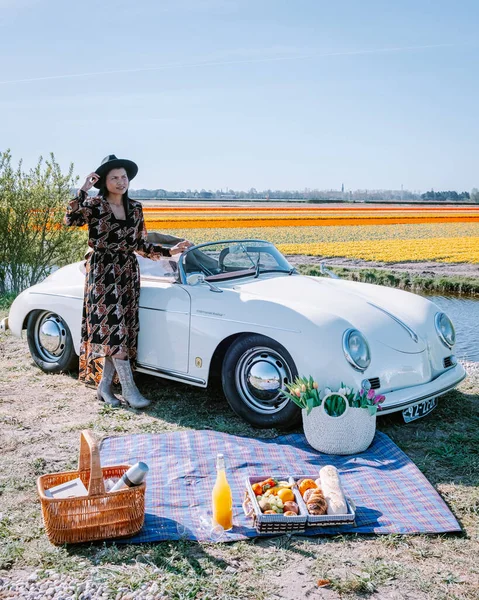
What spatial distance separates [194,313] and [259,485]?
1.92 metres

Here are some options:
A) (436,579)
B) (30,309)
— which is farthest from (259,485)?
(30,309)

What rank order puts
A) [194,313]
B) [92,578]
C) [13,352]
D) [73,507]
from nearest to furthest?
[92,578]
[73,507]
[194,313]
[13,352]

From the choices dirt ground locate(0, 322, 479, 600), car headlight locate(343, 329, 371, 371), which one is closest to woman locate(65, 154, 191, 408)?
dirt ground locate(0, 322, 479, 600)

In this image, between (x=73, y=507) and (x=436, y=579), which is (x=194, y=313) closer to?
(x=73, y=507)

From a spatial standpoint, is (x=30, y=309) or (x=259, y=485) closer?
(x=259, y=485)

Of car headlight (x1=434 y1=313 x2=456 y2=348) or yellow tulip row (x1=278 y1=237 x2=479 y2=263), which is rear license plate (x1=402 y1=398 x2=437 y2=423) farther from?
yellow tulip row (x1=278 y1=237 x2=479 y2=263)

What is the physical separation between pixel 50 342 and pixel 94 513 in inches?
143

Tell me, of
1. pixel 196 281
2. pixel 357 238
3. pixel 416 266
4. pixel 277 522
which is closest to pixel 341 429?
pixel 277 522

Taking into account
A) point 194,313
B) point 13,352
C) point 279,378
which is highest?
point 194,313

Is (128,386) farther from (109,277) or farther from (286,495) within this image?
(286,495)

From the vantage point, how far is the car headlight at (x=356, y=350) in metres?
4.84

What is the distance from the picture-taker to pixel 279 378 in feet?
16.7

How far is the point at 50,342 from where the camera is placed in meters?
6.91

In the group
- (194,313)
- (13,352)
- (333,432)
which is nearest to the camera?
(333,432)
